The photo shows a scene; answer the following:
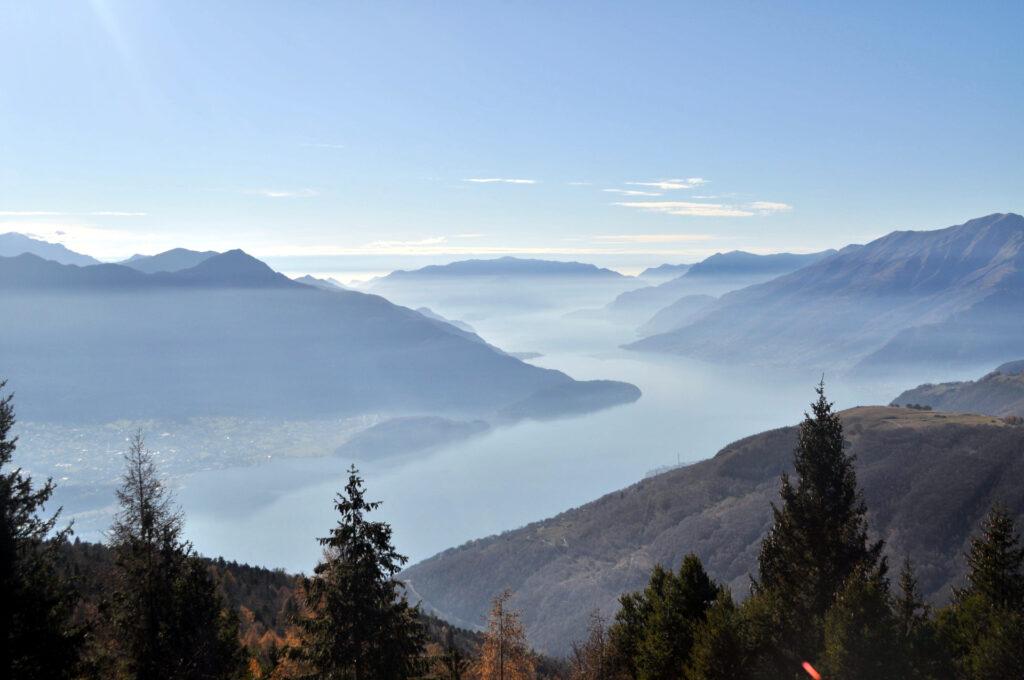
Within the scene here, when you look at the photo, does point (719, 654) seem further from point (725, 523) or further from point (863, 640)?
point (725, 523)

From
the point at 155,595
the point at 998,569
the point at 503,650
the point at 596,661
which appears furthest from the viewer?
the point at 596,661

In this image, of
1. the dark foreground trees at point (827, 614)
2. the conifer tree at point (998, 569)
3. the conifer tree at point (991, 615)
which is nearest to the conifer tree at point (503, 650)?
the dark foreground trees at point (827, 614)

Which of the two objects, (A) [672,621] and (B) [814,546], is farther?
(A) [672,621]

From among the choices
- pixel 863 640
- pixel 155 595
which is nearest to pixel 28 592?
pixel 155 595

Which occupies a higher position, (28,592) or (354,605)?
(28,592)

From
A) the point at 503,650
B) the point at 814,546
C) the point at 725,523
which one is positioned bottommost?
the point at 725,523

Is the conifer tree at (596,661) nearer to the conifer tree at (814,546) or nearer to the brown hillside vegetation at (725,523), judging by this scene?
the conifer tree at (814,546)

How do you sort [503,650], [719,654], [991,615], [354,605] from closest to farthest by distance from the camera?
[354,605]
[991,615]
[719,654]
[503,650]
